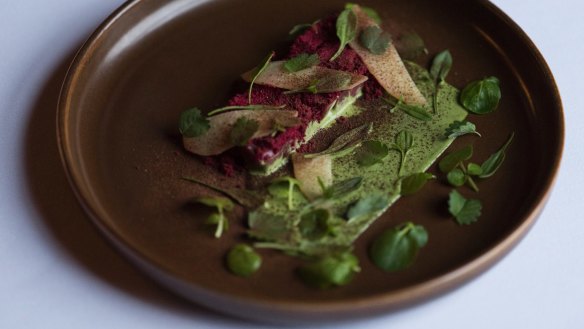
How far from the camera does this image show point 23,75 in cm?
266

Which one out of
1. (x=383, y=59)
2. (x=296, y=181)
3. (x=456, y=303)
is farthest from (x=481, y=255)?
(x=383, y=59)

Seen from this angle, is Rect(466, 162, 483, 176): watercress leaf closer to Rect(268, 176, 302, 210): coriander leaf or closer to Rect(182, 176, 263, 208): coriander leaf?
Rect(268, 176, 302, 210): coriander leaf

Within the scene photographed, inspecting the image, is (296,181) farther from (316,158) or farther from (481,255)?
(481,255)

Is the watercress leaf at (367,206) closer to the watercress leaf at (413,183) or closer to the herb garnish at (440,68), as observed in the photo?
the watercress leaf at (413,183)

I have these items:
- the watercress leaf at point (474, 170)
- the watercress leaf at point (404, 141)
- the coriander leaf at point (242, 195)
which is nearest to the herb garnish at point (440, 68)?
the watercress leaf at point (404, 141)

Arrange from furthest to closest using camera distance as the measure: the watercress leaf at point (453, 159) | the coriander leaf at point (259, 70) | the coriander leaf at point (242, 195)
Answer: the coriander leaf at point (259, 70), the watercress leaf at point (453, 159), the coriander leaf at point (242, 195)

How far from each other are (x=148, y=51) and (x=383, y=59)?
2.53 feet

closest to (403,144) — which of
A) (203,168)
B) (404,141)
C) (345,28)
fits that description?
(404,141)

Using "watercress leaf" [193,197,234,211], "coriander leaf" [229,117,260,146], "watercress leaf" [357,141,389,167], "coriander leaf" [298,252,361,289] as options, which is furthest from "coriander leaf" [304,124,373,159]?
"coriander leaf" [298,252,361,289]

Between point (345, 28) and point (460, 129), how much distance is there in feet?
1.72

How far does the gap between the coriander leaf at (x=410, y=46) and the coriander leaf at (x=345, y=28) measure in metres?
0.17

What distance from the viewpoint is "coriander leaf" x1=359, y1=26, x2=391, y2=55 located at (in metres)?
2.57

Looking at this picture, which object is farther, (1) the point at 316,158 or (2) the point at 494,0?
(2) the point at 494,0

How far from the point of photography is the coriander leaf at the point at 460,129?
7.78 feet
